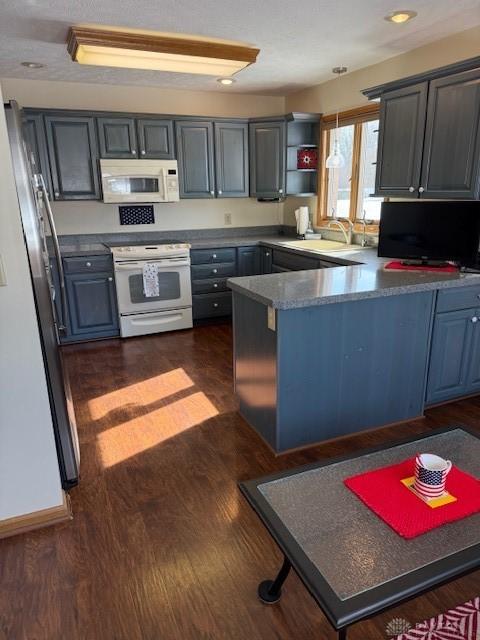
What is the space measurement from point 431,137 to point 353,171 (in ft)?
4.70

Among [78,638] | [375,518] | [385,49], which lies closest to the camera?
[375,518]

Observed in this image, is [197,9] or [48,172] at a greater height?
[197,9]

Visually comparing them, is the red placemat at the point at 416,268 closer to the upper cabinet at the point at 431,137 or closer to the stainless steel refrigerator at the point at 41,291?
the upper cabinet at the point at 431,137

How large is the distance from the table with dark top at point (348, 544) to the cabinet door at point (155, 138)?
3871 millimetres

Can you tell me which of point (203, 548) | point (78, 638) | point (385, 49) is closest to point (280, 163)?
point (385, 49)

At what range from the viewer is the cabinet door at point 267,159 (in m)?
4.73

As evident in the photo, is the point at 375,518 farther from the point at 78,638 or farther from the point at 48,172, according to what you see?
the point at 48,172

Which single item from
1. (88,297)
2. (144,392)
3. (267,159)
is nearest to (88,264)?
(88,297)

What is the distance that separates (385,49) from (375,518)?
3559mm

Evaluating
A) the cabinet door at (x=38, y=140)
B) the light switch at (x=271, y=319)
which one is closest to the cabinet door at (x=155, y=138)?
the cabinet door at (x=38, y=140)

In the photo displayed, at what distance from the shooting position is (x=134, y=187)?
4.52 meters

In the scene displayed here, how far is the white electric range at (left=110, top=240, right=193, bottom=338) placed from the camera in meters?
4.34

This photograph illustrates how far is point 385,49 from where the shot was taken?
3484 millimetres

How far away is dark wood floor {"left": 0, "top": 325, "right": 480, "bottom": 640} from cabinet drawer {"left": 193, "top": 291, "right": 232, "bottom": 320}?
67.2 inches
